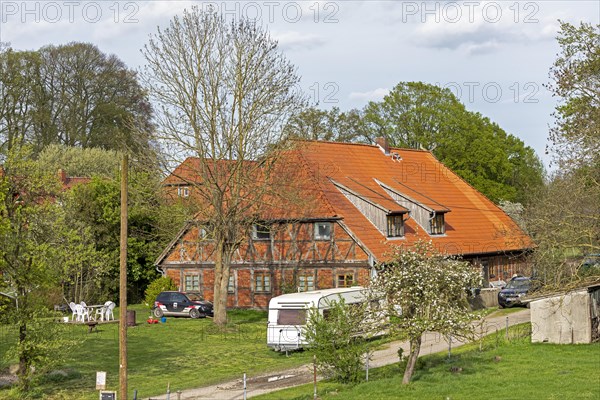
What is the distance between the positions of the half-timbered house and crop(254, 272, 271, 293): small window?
2.0 inches

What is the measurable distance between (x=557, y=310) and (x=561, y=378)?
655 centimetres

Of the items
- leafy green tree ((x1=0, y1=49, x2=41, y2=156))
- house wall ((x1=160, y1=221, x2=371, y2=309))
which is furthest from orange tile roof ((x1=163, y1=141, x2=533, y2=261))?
leafy green tree ((x1=0, y1=49, x2=41, y2=156))

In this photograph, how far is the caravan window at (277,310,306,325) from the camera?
1222 inches

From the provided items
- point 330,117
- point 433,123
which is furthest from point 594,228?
point 330,117

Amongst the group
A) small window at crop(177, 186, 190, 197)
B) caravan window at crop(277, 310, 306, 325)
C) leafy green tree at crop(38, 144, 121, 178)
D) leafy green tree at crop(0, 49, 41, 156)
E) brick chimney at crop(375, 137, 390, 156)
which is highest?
leafy green tree at crop(0, 49, 41, 156)

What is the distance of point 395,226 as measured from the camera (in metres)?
44.6

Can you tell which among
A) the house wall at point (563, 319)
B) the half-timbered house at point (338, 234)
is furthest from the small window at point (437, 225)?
the house wall at point (563, 319)

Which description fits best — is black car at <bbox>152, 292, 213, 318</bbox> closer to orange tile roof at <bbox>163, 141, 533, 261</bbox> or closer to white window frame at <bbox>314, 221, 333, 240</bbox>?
orange tile roof at <bbox>163, 141, 533, 261</bbox>

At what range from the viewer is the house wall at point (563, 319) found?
2842cm

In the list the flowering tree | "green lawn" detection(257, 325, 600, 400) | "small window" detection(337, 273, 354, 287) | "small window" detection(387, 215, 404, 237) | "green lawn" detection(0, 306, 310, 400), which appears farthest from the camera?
"small window" detection(387, 215, 404, 237)

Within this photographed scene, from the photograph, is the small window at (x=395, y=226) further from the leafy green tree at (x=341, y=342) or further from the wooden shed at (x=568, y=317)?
the leafy green tree at (x=341, y=342)

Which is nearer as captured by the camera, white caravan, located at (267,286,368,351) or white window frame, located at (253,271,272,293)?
white caravan, located at (267,286,368,351)

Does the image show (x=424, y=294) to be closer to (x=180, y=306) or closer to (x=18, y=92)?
(x=180, y=306)

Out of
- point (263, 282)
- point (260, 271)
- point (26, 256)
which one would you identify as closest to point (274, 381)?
point (26, 256)
